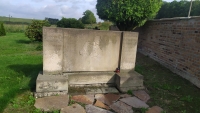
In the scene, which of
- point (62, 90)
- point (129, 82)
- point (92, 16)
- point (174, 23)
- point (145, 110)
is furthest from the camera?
point (92, 16)

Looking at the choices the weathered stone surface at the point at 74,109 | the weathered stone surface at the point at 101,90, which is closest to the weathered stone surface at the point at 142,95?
the weathered stone surface at the point at 101,90

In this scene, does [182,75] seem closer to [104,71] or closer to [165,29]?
[165,29]

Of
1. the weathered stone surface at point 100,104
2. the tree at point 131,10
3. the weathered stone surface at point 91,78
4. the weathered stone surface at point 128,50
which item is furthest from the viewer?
the tree at point 131,10

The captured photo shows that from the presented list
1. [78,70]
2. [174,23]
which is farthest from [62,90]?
[174,23]

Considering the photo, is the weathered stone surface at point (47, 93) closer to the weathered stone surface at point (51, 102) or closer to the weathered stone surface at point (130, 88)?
the weathered stone surface at point (51, 102)

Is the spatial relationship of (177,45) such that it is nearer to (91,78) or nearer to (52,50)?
(91,78)

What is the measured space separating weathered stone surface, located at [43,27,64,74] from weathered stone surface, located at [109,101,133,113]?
1547 mm

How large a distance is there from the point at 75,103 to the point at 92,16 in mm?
24486

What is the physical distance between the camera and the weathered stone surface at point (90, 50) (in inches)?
146

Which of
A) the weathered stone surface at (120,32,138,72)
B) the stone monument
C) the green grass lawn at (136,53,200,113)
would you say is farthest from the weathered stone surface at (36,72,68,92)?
the green grass lawn at (136,53,200,113)

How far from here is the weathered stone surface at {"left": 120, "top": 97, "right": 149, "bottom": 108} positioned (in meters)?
3.23

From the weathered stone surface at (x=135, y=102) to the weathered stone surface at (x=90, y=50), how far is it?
1005 mm

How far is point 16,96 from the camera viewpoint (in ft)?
10.4

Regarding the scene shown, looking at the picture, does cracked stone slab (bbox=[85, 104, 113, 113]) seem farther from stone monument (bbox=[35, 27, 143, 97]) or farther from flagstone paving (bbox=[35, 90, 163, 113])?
stone monument (bbox=[35, 27, 143, 97])
